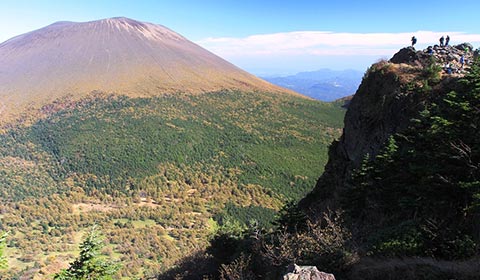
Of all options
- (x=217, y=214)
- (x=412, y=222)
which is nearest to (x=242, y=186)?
(x=217, y=214)

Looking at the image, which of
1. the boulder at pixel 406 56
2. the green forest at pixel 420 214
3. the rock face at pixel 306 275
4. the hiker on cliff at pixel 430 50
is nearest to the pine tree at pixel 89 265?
the green forest at pixel 420 214

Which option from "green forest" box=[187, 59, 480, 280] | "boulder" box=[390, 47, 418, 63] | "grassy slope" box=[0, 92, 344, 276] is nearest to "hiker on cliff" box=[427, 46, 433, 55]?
"boulder" box=[390, 47, 418, 63]

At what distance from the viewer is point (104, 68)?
523ft

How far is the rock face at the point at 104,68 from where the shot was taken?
14600cm

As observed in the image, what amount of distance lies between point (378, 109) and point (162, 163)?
8460 cm

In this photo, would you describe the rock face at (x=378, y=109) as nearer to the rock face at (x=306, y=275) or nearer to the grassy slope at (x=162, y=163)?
the rock face at (x=306, y=275)

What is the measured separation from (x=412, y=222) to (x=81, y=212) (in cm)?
7838

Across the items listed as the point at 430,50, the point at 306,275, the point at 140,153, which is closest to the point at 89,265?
the point at 306,275

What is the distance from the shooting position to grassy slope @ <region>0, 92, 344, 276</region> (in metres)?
71.5

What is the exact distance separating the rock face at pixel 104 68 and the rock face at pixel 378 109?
127559mm

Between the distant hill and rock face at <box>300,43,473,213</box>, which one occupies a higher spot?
rock face at <box>300,43,473,213</box>

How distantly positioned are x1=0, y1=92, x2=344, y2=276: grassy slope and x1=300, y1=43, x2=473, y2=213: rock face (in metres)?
40.5

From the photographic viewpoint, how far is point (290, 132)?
104938 millimetres

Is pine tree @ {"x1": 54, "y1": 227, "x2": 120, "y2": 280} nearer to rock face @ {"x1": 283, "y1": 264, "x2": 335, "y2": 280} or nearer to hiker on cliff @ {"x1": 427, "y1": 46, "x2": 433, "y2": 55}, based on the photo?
rock face @ {"x1": 283, "y1": 264, "x2": 335, "y2": 280}
